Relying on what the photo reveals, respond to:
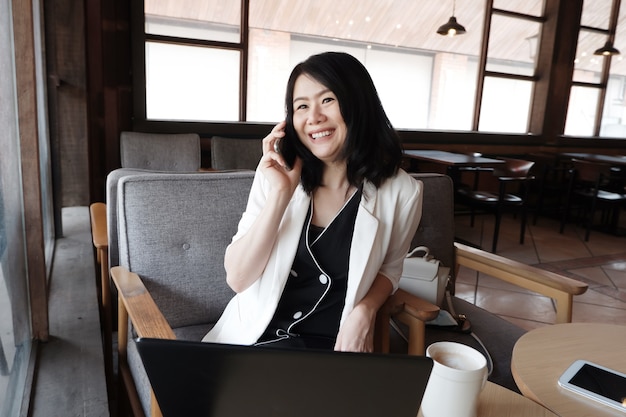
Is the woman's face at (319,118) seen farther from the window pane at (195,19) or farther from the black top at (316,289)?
the window pane at (195,19)

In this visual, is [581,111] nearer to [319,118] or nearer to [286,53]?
[286,53]

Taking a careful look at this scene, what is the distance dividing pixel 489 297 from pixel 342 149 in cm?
235

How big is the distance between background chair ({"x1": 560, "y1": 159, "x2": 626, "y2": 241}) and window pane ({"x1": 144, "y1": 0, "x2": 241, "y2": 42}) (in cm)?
376

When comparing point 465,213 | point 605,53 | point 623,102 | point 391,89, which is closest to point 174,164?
point 391,89

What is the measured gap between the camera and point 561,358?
3.69 ft

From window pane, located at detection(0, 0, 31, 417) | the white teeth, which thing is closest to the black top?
the white teeth

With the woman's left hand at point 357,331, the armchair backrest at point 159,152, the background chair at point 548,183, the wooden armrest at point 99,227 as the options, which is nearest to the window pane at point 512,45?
the background chair at point 548,183

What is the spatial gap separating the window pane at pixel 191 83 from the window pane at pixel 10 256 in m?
3.39

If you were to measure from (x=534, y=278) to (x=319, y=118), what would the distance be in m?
0.96

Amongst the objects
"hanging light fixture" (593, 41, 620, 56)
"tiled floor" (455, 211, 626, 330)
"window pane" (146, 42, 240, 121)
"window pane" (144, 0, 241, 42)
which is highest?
"hanging light fixture" (593, 41, 620, 56)

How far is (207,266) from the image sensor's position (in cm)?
164

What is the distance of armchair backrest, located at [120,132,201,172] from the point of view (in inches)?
161

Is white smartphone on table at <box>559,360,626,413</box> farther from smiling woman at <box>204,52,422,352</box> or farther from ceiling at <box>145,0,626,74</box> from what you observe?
ceiling at <box>145,0,626,74</box>

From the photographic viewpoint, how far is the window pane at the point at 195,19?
472 cm
